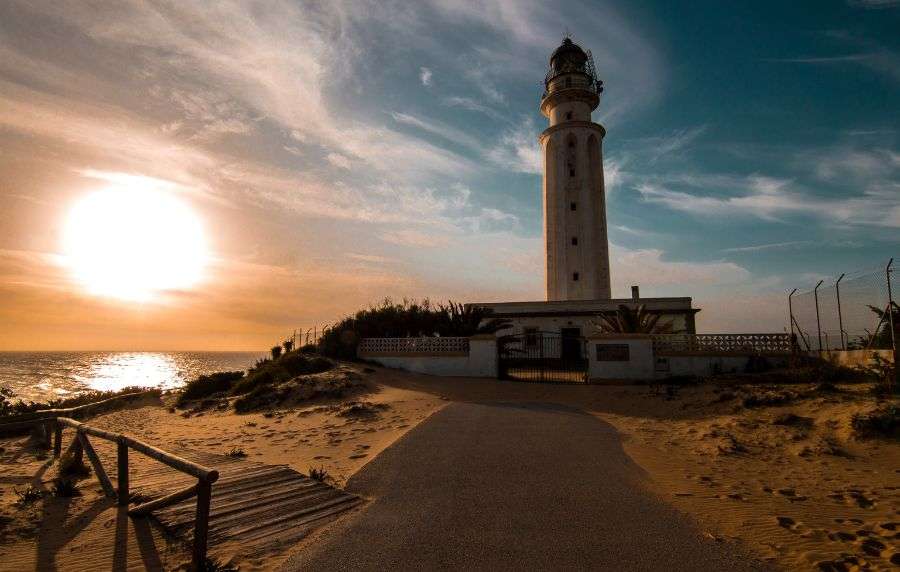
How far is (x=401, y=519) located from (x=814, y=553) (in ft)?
14.1

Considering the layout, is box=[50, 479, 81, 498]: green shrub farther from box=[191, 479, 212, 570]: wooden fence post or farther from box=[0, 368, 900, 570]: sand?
box=[191, 479, 212, 570]: wooden fence post

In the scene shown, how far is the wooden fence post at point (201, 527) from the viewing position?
4.65m

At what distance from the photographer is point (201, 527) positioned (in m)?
4.76

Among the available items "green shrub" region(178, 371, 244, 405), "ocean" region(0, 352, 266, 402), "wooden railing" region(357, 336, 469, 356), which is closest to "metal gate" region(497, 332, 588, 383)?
"wooden railing" region(357, 336, 469, 356)

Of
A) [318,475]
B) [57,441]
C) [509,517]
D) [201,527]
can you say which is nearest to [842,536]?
[509,517]

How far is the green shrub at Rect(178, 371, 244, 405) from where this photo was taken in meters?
22.0

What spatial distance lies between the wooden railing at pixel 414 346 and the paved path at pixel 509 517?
38.7 ft

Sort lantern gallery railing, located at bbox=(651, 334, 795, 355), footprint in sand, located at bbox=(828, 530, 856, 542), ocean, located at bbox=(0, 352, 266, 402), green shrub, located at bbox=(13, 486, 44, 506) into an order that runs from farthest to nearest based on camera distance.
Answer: ocean, located at bbox=(0, 352, 266, 402) → lantern gallery railing, located at bbox=(651, 334, 795, 355) → green shrub, located at bbox=(13, 486, 44, 506) → footprint in sand, located at bbox=(828, 530, 856, 542)

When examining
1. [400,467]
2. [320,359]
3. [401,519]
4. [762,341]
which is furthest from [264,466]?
[762,341]

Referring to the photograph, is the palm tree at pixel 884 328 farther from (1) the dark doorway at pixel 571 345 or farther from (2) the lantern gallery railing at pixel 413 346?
(1) the dark doorway at pixel 571 345

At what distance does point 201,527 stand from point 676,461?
24.2 ft

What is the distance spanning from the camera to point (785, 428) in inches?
392

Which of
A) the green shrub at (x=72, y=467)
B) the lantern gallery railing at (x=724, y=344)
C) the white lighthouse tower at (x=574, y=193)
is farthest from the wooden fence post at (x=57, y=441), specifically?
the white lighthouse tower at (x=574, y=193)

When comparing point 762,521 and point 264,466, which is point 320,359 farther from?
point 762,521
